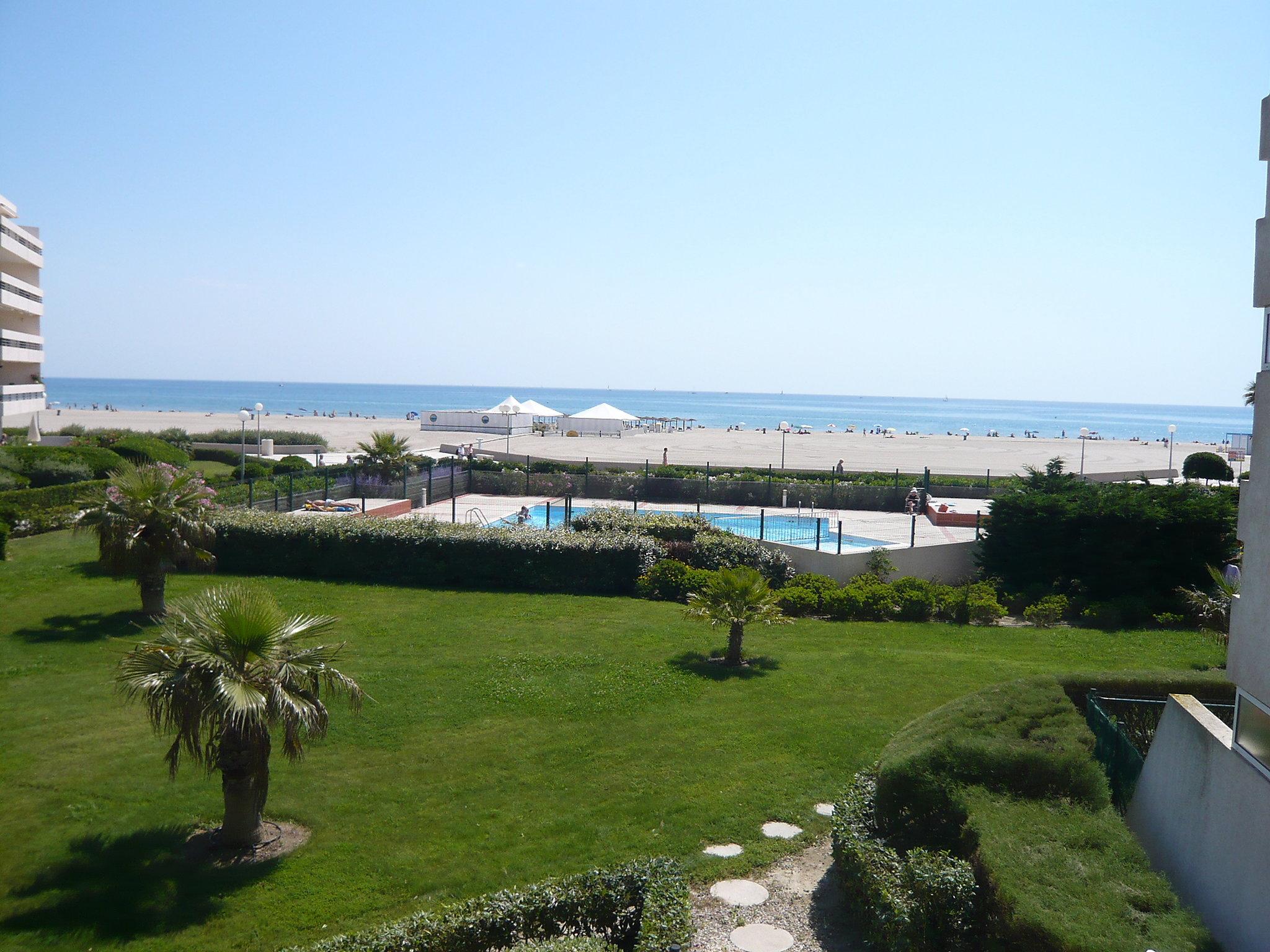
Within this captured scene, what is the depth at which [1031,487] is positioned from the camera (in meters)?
23.4

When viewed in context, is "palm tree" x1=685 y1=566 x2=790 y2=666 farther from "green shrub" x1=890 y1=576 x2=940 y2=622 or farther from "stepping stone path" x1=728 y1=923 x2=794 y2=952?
"stepping stone path" x1=728 y1=923 x2=794 y2=952

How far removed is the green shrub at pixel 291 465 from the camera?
35.9 m

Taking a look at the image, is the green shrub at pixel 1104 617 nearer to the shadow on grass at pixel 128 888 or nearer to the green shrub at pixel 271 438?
the shadow on grass at pixel 128 888

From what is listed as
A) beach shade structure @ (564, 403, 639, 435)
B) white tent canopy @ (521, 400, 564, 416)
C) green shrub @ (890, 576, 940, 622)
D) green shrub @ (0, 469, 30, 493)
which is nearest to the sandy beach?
beach shade structure @ (564, 403, 639, 435)

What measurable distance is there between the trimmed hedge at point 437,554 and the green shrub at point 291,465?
533 inches

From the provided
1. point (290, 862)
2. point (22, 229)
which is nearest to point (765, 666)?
point (290, 862)

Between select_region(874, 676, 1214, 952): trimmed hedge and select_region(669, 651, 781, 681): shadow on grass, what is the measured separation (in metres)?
5.36

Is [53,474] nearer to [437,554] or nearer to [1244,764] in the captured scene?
[437,554]

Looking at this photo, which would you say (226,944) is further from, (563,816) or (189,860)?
(563,816)

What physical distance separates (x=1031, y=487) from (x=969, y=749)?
1766 centimetres

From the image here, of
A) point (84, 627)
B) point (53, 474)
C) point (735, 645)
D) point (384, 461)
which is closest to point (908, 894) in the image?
point (735, 645)

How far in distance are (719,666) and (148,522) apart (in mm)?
9733

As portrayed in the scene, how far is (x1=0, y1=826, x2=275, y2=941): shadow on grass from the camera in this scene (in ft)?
24.5

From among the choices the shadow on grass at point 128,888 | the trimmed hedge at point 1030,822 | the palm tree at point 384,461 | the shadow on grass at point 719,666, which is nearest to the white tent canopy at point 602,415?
the palm tree at point 384,461
